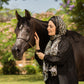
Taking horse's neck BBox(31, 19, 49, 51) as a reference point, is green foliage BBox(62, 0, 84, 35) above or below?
above

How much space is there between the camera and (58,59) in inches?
117

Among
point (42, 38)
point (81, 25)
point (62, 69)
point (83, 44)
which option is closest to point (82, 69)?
point (83, 44)

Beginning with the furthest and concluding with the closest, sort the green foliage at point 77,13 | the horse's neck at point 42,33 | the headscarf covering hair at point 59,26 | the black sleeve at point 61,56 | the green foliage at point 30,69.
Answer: the green foliage at point 30,69
the green foliage at point 77,13
the horse's neck at point 42,33
the headscarf covering hair at point 59,26
the black sleeve at point 61,56

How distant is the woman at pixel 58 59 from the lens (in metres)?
2.99

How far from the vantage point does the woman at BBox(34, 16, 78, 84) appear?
299cm

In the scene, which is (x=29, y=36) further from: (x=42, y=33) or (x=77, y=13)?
(x=77, y=13)

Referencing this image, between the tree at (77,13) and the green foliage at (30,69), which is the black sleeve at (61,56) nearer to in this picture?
the tree at (77,13)

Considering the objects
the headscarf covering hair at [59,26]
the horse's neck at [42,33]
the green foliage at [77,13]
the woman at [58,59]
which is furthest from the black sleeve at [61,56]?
the green foliage at [77,13]

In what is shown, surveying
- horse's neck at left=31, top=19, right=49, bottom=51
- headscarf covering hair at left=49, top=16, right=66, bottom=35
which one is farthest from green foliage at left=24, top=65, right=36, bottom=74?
headscarf covering hair at left=49, top=16, right=66, bottom=35

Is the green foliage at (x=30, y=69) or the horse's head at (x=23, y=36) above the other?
the horse's head at (x=23, y=36)

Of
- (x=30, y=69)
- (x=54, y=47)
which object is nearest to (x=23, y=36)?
(x=54, y=47)

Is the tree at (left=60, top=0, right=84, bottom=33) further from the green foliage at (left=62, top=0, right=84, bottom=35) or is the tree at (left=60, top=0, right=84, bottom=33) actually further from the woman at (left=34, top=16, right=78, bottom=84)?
the woman at (left=34, top=16, right=78, bottom=84)

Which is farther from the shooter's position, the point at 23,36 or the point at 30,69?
the point at 30,69

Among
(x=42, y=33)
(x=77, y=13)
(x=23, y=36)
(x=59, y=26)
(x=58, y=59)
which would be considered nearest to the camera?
(x=58, y=59)
